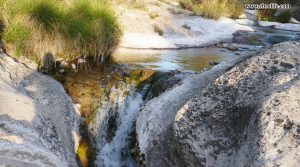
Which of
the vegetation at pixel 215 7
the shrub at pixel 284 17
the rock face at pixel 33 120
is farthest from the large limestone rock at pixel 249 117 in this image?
the shrub at pixel 284 17

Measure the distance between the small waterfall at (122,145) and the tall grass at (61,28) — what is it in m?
2.39

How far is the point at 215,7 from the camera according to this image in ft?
67.8

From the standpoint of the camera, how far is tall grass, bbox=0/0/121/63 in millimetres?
9086

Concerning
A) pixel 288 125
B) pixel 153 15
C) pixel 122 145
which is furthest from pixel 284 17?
pixel 288 125

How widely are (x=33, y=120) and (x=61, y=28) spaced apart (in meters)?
4.08

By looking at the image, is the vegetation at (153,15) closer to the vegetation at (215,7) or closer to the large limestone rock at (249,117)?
the vegetation at (215,7)

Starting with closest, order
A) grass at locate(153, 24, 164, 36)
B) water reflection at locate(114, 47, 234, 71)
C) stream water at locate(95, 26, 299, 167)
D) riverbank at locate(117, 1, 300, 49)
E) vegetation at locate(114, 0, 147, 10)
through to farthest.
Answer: stream water at locate(95, 26, 299, 167) < water reflection at locate(114, 47, 234, 71) < riverbank at locate(117, 1, 300, 49) < grass at locate(153, 24, 164, 36) < vegetation at locate(114, 0, 147, 10)

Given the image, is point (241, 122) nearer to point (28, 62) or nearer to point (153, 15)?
point (28, 62)

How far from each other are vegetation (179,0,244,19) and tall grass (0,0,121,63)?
1023 cm

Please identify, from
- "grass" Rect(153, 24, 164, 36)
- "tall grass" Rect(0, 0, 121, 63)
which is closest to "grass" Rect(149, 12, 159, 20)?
"grass" Rect(153, 24, 164, 36)

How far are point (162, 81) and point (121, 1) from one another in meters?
9.80

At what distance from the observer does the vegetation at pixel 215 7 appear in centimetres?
2034

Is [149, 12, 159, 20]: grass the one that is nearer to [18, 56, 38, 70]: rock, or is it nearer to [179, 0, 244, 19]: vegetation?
[179, 0, 244, 19]: vegetation

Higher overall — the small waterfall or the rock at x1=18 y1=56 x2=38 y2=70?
the rock at x1=18 y1=56 x2=38 y2=70
